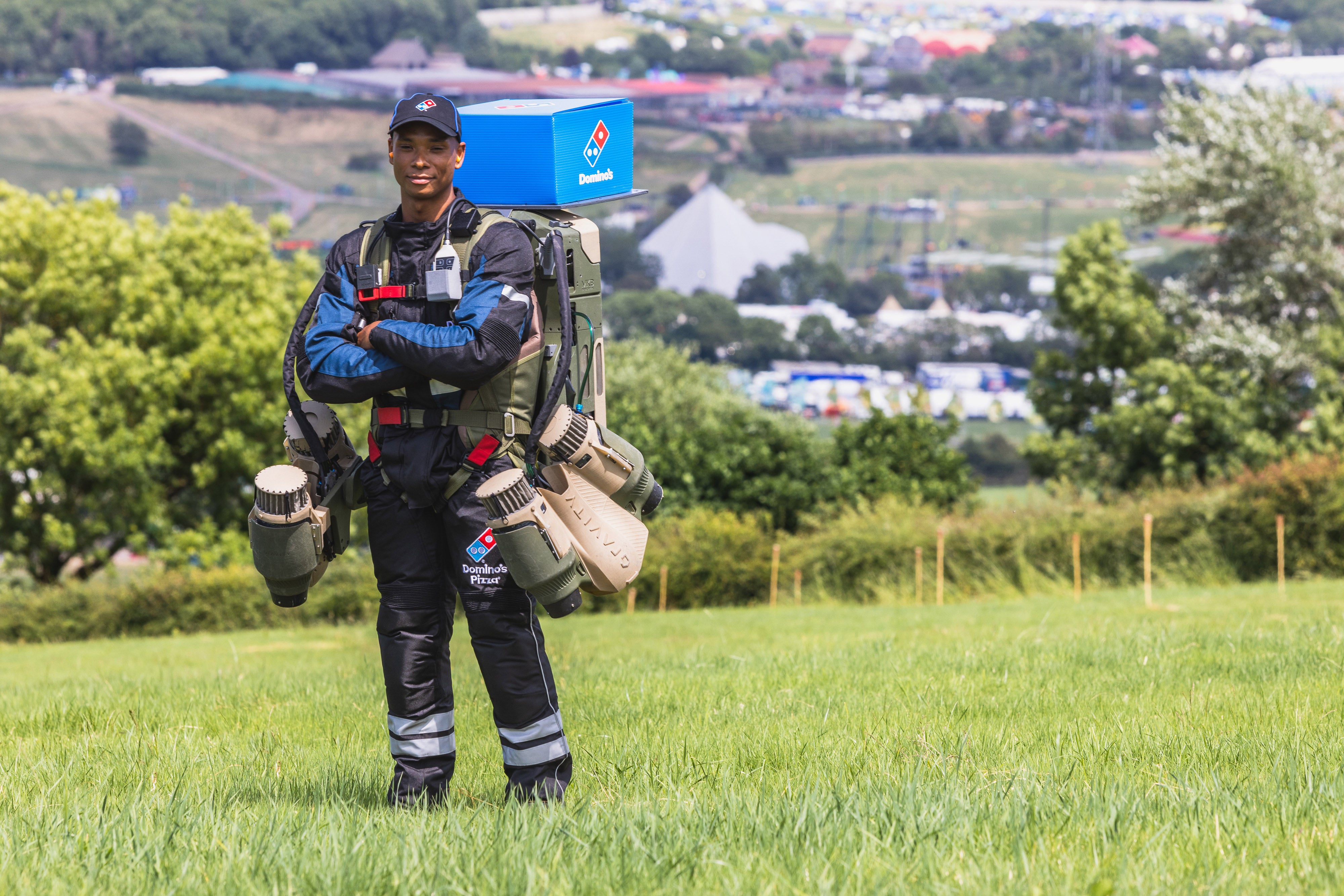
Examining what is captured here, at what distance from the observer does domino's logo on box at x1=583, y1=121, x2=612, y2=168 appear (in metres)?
5.74

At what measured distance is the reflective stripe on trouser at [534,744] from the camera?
442 cm

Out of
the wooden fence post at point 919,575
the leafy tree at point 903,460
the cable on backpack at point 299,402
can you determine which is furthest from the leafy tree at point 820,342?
the cable on backpack at point 299,402

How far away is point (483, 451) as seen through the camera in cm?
436

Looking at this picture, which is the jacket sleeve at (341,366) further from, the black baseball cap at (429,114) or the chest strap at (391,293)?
the black baseball cap at (429,114)

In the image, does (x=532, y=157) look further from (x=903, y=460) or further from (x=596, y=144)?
(x=903, y=460)

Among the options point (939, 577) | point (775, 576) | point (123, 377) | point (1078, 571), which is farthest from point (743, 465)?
point (123, 377)

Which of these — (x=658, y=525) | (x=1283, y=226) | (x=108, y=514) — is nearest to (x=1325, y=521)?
(x=658, y=525)

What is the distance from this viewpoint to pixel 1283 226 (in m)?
40.5

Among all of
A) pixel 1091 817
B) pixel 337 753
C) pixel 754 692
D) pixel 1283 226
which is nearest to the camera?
pixel 1091 817

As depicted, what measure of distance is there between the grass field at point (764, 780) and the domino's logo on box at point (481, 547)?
762 millimetres

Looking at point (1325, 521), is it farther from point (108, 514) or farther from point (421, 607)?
point (108, 514)

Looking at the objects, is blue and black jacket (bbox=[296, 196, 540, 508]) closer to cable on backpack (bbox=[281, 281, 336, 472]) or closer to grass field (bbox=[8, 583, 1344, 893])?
cable on backpack (bbox=[281, 281, 336, 472])

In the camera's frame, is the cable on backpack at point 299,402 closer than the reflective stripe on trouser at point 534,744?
No

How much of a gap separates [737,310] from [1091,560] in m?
163
